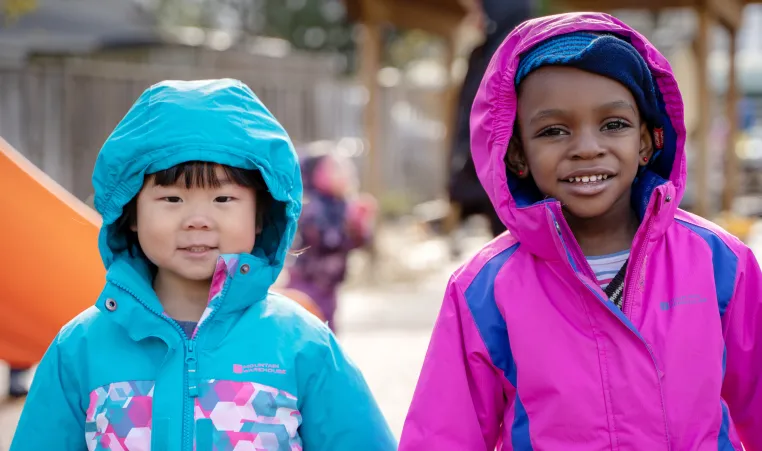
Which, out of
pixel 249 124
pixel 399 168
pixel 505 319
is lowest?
pixel 399 168

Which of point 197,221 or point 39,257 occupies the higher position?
point 197,221

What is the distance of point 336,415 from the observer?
212 centimetres

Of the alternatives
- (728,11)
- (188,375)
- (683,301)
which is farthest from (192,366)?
(728,11)

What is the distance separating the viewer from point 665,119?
89.0 inches

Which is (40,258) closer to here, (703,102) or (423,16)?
(703,102)

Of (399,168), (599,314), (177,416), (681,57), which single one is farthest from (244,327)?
(681,57)

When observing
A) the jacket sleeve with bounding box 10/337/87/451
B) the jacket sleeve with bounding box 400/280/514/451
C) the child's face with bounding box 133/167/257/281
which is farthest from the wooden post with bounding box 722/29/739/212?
the jacket sleeve with bounding box 10/337/87/451

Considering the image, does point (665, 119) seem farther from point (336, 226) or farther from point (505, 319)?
point (336, 226)

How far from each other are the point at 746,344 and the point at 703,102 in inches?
301

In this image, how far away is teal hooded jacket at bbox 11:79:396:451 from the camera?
204 cm

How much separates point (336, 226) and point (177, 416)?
11.6 ft

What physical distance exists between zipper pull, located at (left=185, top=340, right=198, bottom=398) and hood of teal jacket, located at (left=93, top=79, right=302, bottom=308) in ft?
0.73

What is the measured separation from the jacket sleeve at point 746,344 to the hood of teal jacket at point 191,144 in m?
1.07

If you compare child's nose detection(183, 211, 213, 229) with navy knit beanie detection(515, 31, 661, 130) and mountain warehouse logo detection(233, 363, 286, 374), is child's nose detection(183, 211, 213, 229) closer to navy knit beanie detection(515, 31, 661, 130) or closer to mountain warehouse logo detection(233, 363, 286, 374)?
mountain warehouse logo detection(233, 363, 286, 374)
